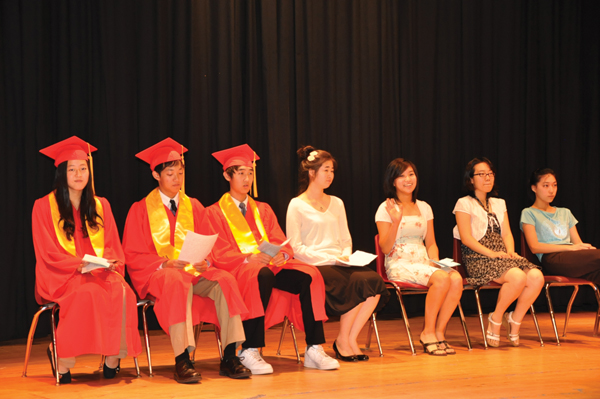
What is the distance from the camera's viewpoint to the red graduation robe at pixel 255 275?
3.82 m

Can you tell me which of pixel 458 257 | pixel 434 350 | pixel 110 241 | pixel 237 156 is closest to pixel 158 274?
pixel 110 241

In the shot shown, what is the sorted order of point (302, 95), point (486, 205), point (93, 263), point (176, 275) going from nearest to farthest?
point (93, 263)
point (176, 275)
point (486, 205)
point (302, 95)

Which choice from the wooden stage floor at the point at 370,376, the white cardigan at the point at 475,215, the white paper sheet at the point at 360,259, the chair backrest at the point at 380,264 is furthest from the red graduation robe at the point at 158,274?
the white cardigan at the point at 475,215

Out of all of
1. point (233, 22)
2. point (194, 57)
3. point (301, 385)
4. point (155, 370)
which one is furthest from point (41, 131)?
point (301, 385)

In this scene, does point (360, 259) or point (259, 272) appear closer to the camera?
point (259, 272)

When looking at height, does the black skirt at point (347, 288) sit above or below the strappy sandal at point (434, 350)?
above

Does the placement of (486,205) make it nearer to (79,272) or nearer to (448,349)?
(448,349)

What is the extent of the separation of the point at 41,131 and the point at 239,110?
1614 millimetres

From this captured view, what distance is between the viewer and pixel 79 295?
3504mm

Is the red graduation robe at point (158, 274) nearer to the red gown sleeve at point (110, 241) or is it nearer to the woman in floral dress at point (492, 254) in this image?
the red gown sleeve at point (110, 241)

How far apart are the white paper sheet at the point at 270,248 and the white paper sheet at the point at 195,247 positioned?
1.00ft

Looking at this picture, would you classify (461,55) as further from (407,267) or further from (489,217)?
(407,267)

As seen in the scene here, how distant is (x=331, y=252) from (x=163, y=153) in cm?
132

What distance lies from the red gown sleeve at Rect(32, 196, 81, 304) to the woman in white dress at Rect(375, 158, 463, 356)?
2.17m
